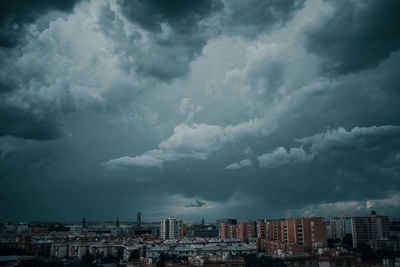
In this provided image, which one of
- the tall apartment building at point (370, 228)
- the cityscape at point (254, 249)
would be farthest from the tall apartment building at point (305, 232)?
the tall apartment building at point (370, 228)

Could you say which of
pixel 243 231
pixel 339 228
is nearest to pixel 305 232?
pixel 243 231

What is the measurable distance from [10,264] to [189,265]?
14.9m

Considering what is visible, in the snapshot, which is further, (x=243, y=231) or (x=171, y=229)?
(x=171, y=229)

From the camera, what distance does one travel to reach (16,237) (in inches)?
1688

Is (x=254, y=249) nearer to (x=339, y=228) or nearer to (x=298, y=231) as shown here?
(x=298, y=231)

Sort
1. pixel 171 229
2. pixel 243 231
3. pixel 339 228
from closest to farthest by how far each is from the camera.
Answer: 1. pixel 243 231
2. pixel 339 228
3. pixel 171 229

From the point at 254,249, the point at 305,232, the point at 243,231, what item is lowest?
the point at 254,249

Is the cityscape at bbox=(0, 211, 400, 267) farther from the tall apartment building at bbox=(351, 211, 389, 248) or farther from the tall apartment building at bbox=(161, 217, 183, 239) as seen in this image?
the tall apartment building at bbox=(161, 217, 183, 239)

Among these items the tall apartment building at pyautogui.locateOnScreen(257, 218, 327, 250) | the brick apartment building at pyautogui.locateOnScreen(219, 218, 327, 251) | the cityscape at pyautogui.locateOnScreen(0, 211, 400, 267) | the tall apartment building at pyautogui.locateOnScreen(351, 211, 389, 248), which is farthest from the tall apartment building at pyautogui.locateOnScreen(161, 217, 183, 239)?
the tall apartment building at pyautogui.locateOnScreen(351, 211, 389, 248)

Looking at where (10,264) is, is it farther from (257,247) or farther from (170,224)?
(170,224)

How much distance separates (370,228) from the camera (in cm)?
4644

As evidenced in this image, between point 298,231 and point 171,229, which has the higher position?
point 298,231

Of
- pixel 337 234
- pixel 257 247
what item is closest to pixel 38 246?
pixel 257 247

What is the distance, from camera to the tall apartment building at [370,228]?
45938 millimetres
